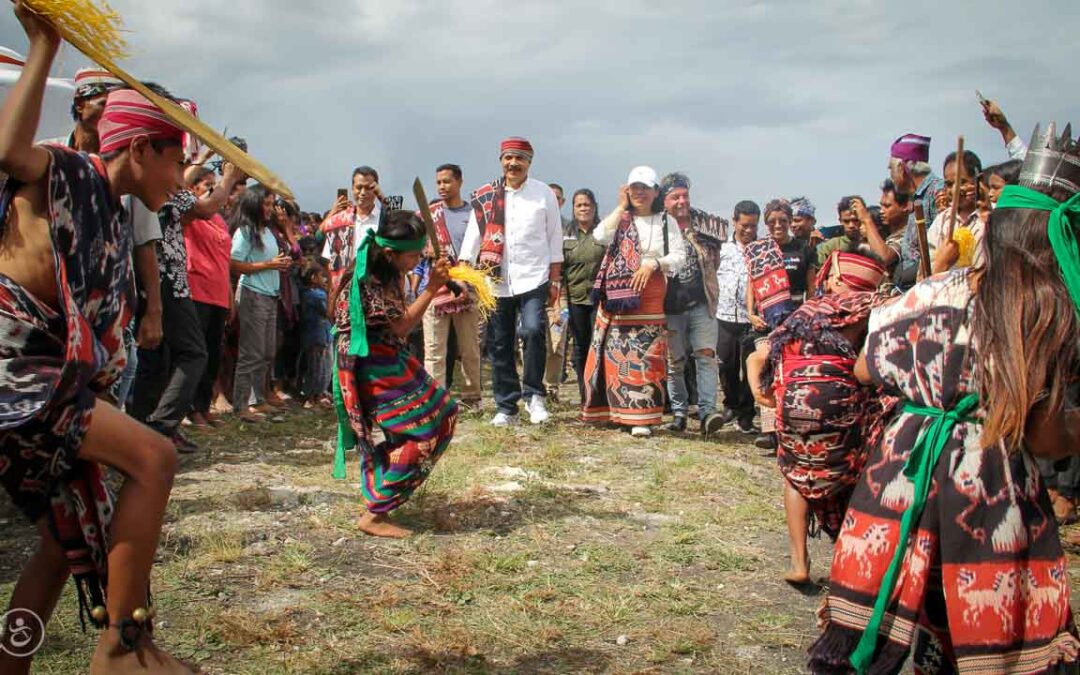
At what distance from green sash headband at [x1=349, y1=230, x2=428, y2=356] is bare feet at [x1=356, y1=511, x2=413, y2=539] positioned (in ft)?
2.92

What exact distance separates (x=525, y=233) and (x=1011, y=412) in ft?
20.1

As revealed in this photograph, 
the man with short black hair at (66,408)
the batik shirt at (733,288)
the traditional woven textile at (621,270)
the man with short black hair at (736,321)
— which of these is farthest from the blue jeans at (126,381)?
the batik shirt at (733,288)

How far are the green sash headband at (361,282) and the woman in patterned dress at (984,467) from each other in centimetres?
300

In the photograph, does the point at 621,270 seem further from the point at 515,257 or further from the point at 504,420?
the point at 504,420

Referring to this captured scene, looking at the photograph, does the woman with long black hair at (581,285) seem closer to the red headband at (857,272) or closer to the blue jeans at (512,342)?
the blue jeans at (512,342)

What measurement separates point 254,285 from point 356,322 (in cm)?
371

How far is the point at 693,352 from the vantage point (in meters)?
8.71

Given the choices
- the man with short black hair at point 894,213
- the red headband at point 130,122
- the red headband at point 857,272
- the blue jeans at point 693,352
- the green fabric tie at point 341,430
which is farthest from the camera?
the blue jeans at point 693,352

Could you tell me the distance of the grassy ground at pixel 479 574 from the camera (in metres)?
3.39

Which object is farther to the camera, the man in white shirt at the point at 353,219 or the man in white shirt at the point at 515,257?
the man in white shirt at the point at 353,219

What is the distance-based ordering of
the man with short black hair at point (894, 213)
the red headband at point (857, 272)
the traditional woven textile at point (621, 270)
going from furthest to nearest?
the traditional woven textile at point (621, 270), the man with short black hair at point (894, 213), the red headband at point (857, 272)

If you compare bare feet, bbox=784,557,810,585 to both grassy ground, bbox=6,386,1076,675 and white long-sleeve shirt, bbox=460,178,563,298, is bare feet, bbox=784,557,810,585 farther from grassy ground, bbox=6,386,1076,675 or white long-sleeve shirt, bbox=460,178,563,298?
white long-sleeve shirt, bbox=460,178,563,298

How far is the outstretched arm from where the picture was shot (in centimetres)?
230

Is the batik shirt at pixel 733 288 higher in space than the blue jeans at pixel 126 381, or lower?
higher
